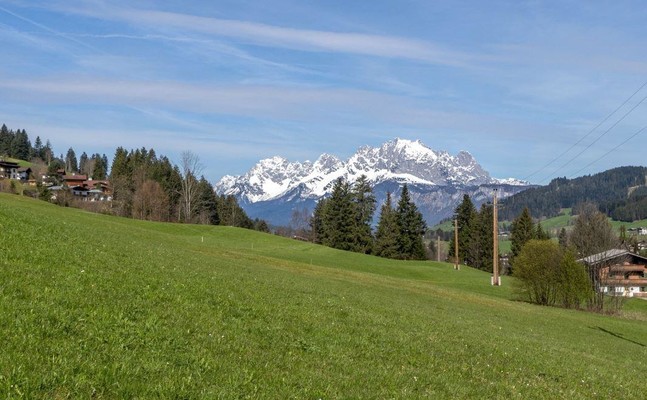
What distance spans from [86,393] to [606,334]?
42983mm

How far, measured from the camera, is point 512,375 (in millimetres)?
15867

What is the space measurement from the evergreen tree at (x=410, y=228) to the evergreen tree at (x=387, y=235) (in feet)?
5.38

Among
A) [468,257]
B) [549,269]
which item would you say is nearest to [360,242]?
[468,257]

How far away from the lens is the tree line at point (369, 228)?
449ft

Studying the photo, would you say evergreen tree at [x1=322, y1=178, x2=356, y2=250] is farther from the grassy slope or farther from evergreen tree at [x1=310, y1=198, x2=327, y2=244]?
Answer: the grassy slope

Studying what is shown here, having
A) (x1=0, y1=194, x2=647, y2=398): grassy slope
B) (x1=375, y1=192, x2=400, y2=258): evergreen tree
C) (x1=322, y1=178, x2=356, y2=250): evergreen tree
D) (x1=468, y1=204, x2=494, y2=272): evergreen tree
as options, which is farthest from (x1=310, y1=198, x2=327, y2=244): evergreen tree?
(x1=0, y1=194, x2=647, y2=398): grassy slope

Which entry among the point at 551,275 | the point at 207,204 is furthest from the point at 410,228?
the point at 551,275

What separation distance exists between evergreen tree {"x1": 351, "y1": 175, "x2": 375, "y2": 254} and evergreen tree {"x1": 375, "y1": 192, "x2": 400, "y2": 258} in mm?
2312

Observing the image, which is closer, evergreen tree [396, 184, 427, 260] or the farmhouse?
the farmhouse

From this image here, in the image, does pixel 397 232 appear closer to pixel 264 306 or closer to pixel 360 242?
pixel 360 242

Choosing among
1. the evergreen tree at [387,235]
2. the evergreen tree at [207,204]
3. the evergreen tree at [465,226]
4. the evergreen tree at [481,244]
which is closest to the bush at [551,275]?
the evergreen tree at [387,235]

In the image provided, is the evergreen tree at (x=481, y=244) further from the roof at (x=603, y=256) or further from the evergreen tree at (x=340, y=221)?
the roof at (x=603, y=256)

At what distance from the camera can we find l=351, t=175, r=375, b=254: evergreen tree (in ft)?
454

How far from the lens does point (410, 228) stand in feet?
459
